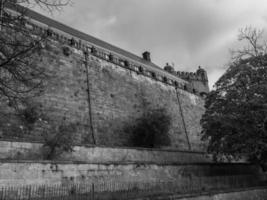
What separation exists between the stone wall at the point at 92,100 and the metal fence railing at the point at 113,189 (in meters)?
4.99

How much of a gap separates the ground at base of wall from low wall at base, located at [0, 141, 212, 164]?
349 centimetres

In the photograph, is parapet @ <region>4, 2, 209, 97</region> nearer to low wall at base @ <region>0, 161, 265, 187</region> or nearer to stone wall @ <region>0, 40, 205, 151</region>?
stone wall @ <region>0, 40, 205, 151</region>

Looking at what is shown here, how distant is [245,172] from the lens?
62.7 ft

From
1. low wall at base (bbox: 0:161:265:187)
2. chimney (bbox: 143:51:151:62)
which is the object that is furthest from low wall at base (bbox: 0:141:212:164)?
chimney (bbox: 143:51:151:62)

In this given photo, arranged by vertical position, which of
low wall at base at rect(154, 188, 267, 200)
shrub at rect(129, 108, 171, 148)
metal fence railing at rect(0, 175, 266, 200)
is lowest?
low wall at base at rect(154, 188, 267, 200)

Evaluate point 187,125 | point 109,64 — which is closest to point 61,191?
point 109,64

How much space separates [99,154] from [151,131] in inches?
241

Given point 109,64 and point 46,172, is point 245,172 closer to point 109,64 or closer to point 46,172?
point 109,64

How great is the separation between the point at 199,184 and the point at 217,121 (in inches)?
233

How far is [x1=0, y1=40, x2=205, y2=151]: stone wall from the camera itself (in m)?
14.9

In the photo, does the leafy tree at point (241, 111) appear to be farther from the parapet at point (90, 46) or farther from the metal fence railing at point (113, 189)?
the parapet at point (90, 46)

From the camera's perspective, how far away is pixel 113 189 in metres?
9.83

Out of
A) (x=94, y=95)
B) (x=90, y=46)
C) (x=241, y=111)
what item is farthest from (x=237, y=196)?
(x=90, y=46)

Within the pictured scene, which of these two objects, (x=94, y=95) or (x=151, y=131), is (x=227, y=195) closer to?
(x=151, y=131)
